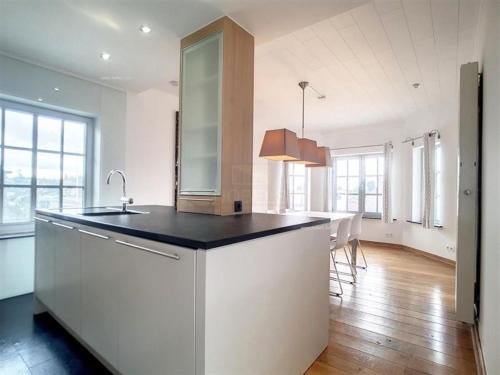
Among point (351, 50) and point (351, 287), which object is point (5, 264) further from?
point (351, 50)

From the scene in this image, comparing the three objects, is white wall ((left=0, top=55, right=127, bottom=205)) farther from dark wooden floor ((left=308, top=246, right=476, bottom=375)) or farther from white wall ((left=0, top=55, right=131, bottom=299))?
dark wooden floor ((left=308, top=246, right=476, bottom=375))

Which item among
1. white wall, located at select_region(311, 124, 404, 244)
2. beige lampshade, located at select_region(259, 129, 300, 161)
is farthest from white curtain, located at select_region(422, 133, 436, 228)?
beige lampshade, located at select_region(259, 129, 300, 161)

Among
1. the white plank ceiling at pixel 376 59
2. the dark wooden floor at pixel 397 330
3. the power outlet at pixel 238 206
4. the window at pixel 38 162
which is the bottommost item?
the dark wooden floor at pixel 397 330

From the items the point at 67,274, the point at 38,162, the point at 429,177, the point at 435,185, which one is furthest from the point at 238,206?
the point at 435,185

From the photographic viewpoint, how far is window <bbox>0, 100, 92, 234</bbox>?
8.84 ft

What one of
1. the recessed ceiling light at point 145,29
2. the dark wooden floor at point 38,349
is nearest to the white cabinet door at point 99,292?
the dark wooden floor at point 38,349

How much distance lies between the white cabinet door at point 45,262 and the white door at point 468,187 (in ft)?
10.5

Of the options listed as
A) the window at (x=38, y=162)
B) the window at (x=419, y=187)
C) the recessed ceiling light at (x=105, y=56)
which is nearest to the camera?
the recessed ceiling light at (x=105, y=56)

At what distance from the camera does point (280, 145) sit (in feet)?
9.83

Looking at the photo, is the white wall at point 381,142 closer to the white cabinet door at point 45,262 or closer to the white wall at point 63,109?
the white wall at point 63,109

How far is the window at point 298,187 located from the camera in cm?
631

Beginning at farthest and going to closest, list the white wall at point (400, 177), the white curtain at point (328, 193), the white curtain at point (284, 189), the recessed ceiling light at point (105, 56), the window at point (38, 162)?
1. the white curtain at point (328, 193)
2. the white curtain at point (284, 189)
3. the white wall at point (400, 177)
4. the window at point (38, 162)
5. the recessed ceiling light at point (105, 56)

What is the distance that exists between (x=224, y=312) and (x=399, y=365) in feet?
4.56

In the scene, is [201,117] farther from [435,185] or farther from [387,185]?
[387,185]
